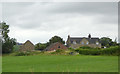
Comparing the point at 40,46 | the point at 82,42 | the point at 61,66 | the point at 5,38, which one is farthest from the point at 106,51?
the point at 82,42

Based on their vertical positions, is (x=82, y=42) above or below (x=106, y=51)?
above

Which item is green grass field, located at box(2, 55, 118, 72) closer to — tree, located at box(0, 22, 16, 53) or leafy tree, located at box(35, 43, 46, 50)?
tree, located at box(0, 22, 16, 53)

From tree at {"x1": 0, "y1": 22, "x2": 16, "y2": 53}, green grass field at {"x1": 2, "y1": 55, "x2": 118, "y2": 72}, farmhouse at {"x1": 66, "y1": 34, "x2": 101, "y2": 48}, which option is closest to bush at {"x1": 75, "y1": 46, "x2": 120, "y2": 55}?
green grass field at {"x1": 2, "y1": 55, "x2": 118, "y2": 72}

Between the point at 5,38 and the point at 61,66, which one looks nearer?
the point at 61,66

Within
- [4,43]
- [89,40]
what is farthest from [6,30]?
[89,40]

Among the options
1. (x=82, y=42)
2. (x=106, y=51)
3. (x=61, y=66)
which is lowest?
(x=61, y=66)

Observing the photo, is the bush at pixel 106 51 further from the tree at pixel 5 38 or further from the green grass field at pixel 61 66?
the tree at pixel 5 38

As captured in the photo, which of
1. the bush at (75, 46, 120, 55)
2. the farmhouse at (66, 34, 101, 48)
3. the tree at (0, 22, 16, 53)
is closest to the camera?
the bush at (75, 46, 120, 55)

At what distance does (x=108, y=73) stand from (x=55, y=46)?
66529 mm

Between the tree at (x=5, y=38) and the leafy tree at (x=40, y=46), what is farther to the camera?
the leafy tree at (x=40, y=46)

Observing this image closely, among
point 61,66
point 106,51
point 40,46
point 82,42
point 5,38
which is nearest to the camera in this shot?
point 61,66

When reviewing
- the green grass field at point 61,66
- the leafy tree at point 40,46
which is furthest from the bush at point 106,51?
the leafy tree at point 40,46

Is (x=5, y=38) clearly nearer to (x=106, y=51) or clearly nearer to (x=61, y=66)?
(x=106, y=51)

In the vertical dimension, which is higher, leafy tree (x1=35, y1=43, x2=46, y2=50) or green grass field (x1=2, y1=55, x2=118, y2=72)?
leafy tree (x1=35, y1=43, x2=46, y2=50)
